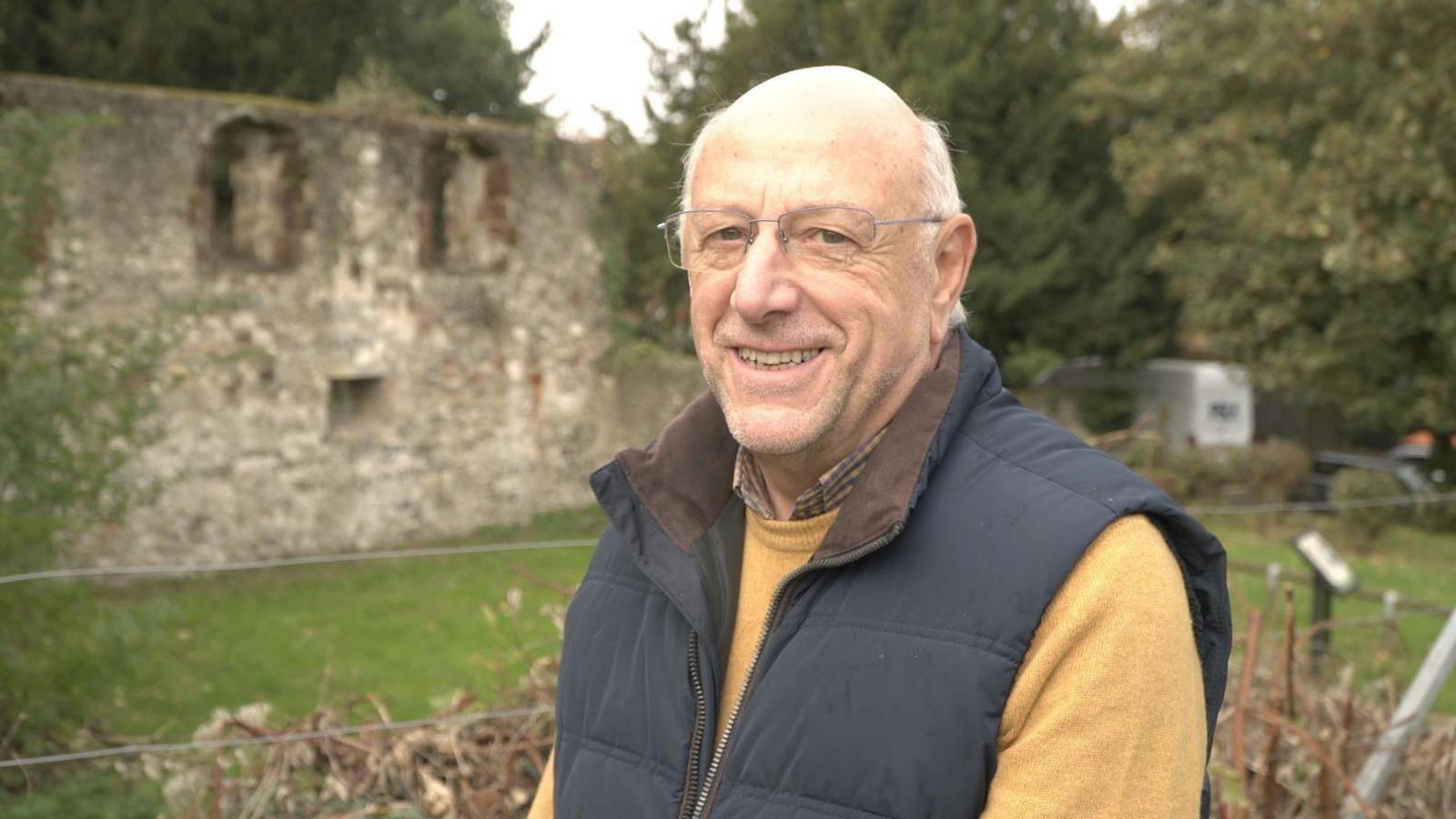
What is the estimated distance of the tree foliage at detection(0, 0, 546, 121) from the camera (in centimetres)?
1539

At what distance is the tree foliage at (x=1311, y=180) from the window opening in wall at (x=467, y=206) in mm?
6834

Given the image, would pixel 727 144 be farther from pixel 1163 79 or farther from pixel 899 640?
pixel 1163 79

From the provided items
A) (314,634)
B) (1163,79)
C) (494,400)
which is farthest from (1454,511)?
(314,634)

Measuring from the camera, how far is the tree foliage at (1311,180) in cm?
1190

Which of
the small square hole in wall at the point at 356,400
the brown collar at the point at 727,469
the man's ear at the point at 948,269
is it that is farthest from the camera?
the small square hole in wall at the point at 356,400

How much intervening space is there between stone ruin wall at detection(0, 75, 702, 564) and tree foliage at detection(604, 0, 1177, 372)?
2148mm

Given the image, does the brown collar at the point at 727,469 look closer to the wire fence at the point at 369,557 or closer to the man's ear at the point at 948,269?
the man's ear at the point at 948,269

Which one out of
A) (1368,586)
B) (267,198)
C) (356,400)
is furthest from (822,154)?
(356,400)

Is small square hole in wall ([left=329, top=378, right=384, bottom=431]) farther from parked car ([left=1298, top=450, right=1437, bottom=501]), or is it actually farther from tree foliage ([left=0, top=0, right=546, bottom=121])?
parked car ([left=1298, top=450, right=1437, bottom=501])

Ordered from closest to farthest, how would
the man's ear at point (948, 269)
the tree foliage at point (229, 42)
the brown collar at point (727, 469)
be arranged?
the brown collar at point (727, 469)
the man's ear at point (948, 269)
the tree foliage at point (229, 42)

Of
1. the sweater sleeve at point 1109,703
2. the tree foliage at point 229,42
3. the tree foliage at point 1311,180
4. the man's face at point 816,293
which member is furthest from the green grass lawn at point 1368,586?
the tree foliage at point 229,42

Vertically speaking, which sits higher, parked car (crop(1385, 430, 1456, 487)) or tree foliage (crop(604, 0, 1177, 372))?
tree foliage (crop(604, 0, 1177, 372))

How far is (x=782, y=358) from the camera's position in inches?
73.3

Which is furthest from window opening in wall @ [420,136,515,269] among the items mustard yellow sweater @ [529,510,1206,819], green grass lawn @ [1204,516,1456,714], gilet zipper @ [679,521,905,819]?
mustard yellow sweater @ [529,510,1206,819]
